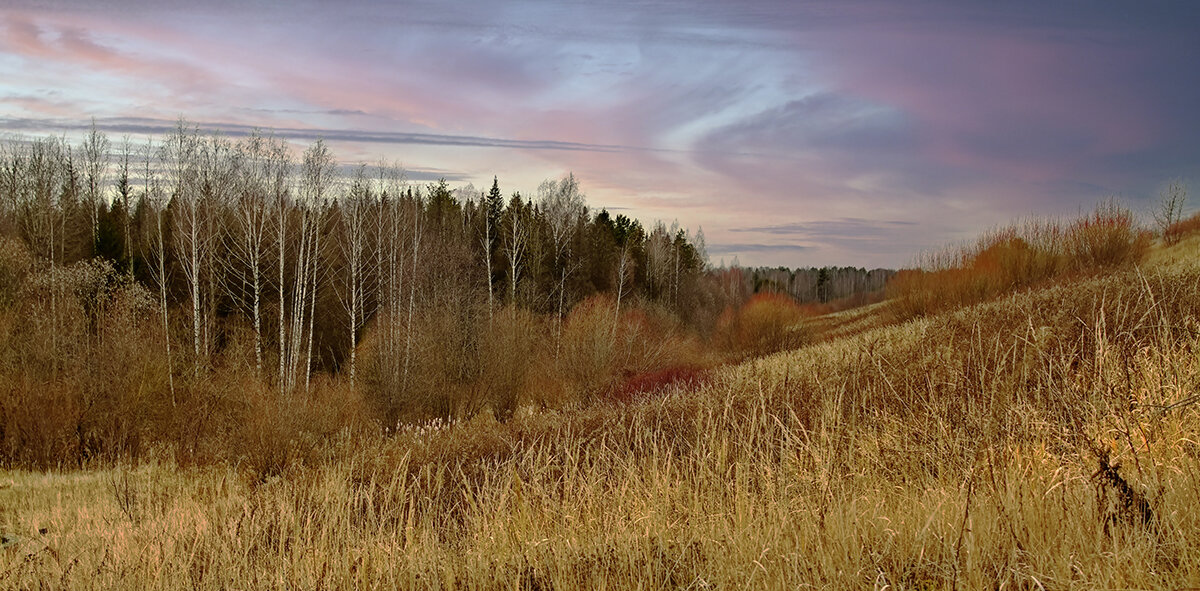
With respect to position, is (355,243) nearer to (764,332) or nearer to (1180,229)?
(764,332)

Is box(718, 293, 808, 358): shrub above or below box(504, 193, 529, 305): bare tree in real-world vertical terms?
below

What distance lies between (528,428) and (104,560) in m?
8.02

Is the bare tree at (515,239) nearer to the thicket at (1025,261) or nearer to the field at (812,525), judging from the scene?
the thicket at (1025,261)

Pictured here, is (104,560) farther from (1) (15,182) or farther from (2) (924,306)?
(1) (15,182)

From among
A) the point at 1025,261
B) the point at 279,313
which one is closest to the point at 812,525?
the point at 1025,261

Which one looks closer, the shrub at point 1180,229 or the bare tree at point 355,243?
the shrub at point 1180,229

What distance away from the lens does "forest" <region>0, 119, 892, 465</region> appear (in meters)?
16.7

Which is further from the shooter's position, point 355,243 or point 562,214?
point 562,214

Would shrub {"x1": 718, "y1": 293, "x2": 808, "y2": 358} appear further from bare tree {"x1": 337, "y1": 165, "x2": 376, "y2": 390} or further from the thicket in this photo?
bare tree {"x1": 337, "y1": 165, "x2": 376, "y2": 390}

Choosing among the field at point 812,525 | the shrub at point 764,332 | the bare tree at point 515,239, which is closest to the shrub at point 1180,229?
the shrub at point 764,332

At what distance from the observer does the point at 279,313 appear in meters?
28.5

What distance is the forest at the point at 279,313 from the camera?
1672 centimetres

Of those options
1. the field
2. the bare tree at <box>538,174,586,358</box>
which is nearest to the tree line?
the bare tree at <box>538,174,586,358</box>

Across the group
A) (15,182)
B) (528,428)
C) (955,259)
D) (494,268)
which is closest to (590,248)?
(494,268)
